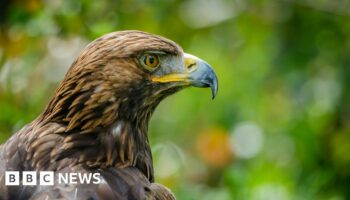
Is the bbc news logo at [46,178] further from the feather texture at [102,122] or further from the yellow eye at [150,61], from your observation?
the yellow eye at [150,61]

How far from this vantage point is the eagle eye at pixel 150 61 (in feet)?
19.7

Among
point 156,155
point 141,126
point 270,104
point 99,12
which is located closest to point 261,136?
point 270,104

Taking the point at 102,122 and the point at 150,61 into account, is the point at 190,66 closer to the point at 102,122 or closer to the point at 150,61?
the point at 150,61

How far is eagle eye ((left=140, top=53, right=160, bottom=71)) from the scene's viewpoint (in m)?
6.00

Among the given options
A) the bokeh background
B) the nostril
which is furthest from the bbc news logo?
the bokeh background

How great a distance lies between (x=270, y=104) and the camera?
12.2m

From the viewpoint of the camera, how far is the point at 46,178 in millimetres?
5617

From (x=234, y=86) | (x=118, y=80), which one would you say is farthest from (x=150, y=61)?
(x=234, y=86)

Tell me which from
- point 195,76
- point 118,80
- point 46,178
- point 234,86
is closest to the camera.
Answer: point 46,178

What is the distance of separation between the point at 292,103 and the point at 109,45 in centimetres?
509

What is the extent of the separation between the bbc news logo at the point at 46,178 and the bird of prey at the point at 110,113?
3 centimetres

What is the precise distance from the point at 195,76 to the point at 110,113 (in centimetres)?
46

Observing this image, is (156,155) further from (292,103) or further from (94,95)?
(94,95)

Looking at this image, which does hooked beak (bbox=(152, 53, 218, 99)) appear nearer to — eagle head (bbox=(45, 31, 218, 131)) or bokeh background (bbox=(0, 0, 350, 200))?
eagle head (bbox=(45, 31, 218, 131))
